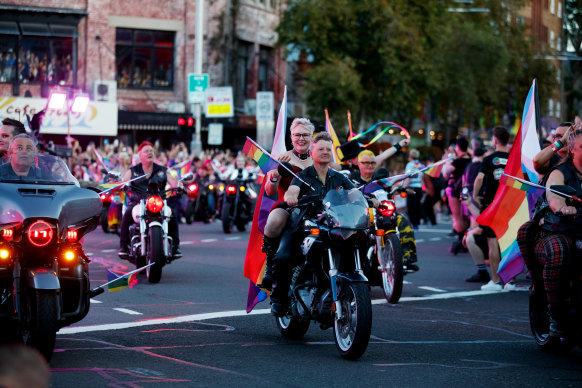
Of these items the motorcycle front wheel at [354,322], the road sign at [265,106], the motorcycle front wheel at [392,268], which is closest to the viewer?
the motorcycle front wheel at [354,322]

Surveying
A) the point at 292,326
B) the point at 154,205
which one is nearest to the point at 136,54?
the point at 154,205

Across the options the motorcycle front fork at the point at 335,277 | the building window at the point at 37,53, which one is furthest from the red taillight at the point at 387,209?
the building window at the point at 37,53

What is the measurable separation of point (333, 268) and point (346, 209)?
1.49 feet

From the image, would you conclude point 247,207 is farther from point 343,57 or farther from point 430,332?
point 343,57

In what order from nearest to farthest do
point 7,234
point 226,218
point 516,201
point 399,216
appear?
point 7,234
point 516,201
point 399,216
point 226,218

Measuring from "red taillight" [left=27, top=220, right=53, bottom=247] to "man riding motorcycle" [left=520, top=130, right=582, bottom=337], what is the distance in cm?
371

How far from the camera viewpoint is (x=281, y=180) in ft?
29.9

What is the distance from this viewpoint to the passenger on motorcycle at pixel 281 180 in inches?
341

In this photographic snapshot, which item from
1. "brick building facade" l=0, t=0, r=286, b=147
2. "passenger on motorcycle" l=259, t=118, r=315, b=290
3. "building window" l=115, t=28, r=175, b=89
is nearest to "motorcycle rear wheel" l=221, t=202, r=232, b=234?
"passenger on motorcycle" l=259, t=118, r=315, b=290

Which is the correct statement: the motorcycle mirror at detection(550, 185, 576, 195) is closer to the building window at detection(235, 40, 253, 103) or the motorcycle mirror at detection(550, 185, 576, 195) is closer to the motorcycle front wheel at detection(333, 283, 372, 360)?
the motorcycle front wheel at detection(333, 283, 372, 360)

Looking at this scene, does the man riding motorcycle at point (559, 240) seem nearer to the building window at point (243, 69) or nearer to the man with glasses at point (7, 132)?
the man with glasses at point (7, 132)

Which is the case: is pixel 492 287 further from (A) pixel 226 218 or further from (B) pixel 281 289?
(A) pixel 226 218

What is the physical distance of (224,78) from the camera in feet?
149

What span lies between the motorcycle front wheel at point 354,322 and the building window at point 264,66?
4156cm
